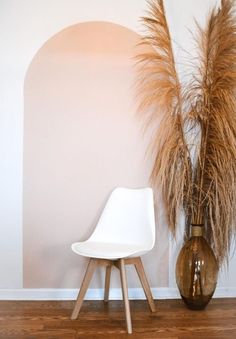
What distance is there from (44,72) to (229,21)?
133 cm

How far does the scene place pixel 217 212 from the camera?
2.43 metres

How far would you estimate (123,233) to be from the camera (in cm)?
255

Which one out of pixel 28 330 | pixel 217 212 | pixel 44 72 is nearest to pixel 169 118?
pixel 217 212

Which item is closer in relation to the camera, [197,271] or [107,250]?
[107,250]

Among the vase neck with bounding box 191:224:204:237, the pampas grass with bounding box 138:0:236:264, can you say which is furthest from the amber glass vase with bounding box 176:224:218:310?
the pampas grass with bounding box 138:0:236:264

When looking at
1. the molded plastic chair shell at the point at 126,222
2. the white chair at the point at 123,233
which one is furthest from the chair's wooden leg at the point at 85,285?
the molded plastic chair shell at the point at 126,222

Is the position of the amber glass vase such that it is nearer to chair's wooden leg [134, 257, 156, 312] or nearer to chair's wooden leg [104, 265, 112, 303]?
chair's wooden leg [134, 257, 156, 312]

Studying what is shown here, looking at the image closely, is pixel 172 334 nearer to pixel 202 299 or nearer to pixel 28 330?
pixel 202 299

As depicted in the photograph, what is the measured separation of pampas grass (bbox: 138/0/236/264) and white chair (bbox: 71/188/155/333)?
20 cm

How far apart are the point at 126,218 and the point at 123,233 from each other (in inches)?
4.2

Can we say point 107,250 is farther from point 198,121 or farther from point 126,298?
point 198,121

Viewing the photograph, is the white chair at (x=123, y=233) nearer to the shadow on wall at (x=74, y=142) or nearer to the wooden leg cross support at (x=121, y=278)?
the wooden leg cross support at (x=121, y=278)

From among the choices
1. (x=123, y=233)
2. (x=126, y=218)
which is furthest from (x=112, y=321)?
(x=126, y=218)

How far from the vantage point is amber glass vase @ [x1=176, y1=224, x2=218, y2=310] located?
2.46 m
